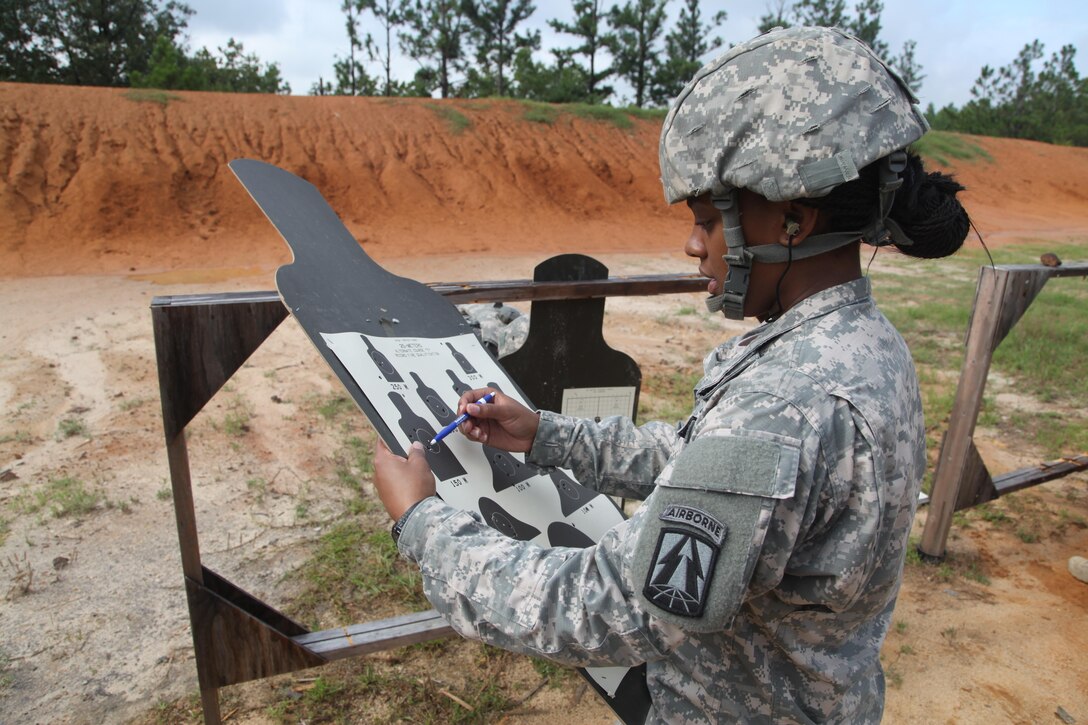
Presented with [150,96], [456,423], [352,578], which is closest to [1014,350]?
[352,578]

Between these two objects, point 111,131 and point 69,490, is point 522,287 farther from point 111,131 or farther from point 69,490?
point 111,131

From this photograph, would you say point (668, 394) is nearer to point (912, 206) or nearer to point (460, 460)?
point (460, 460)

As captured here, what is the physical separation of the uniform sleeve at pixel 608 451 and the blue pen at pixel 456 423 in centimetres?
12

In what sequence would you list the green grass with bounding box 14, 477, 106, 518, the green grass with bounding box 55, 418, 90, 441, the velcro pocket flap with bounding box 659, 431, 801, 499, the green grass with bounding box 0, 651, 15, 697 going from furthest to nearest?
1. the green grass with bounding box 55, 418, 90, 441
2. the green grass with bounding box 14, 477, 106, 518
3. the green grass with bounding box 0, 651, 15, 697
4. the velcro pocket flap with bounding box 659, 431, 801, 499

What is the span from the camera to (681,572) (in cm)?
88

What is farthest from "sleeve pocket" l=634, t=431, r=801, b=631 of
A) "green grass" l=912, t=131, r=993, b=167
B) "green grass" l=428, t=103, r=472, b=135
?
"green grass" l=912, t=131, r=993, b=167

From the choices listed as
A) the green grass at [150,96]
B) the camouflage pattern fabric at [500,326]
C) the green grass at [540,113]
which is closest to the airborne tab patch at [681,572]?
the camouflage pattern fabric at [500,326]

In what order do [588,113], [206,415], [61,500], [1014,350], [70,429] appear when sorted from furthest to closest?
1. [588,113]
2. [1014,350]
3. [206,415]
4. [70,429]
5. [61,500]

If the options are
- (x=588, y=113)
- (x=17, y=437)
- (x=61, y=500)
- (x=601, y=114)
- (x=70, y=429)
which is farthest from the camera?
(x=601, y=114)

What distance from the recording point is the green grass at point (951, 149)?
21.8m

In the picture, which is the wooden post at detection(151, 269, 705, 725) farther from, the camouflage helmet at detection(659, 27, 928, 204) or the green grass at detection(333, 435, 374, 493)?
the green grass at detection(333, 435, 374, 493)

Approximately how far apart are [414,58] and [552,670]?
1067 inches

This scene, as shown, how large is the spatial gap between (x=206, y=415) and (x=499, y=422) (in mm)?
3397

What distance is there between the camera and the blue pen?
1.49 m
